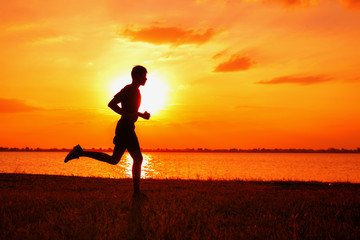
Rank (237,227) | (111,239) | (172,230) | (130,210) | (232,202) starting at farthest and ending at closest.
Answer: (232,202), (130,210), (237,227), (172,230), (111,239)

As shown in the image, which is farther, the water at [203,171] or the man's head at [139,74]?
the water at [203,171]

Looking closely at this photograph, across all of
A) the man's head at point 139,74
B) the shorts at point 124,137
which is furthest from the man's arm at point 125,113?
the man's head at point 139,74

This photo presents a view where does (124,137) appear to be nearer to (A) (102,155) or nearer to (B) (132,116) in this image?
(B) (132,116)

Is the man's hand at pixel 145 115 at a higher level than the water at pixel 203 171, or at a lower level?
higher

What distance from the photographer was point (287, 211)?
7184 millimetres

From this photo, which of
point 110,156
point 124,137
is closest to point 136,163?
point 110,156

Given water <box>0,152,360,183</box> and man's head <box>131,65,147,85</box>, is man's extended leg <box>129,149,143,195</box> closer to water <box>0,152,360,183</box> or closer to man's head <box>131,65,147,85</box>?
man's head <box>131,65,147,85</box>

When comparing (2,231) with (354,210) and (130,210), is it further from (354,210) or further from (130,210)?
(354,210)

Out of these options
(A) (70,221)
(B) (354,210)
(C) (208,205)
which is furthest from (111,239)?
(B) (354,210)

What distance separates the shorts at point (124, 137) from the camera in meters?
7.30

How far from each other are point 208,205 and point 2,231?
4135 millimetres

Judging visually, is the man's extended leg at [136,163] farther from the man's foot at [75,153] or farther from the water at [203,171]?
the water at [203,171]

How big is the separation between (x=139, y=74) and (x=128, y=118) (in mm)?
1007

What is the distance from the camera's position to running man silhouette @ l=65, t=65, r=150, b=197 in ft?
24.0
